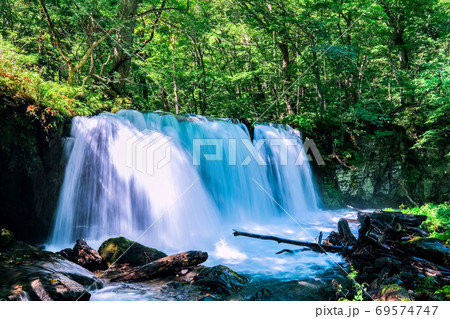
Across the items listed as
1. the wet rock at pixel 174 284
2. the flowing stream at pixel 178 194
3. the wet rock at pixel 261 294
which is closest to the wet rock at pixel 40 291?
the wet rock at pixel 174 284

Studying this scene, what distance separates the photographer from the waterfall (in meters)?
5.88

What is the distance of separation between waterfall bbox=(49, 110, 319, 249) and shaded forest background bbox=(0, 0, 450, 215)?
883 mm

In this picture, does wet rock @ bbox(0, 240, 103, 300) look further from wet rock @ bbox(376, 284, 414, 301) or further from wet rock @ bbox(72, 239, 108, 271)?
wet rock @ bbox(376, 284, 414, 301)

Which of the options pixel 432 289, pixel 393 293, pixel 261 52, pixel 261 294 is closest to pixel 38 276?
pixel 261 294

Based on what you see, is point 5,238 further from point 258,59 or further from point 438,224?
point 258,59

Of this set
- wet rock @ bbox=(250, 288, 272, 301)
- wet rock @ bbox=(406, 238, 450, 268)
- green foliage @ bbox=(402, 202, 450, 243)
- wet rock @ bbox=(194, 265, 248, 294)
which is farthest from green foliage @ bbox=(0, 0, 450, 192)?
wet rock @ bbox=(406, 238, 450, 268)

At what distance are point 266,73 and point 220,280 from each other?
36.7ft

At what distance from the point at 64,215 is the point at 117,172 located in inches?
55.4

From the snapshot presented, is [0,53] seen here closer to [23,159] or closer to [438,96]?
[23,159]

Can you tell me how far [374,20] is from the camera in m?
10.4

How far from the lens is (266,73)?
42.6 feet

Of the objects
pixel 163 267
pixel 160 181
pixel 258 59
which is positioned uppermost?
pixel 258 59

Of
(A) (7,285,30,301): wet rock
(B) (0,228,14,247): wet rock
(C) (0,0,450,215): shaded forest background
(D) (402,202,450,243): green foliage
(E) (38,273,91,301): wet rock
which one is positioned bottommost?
(D) (402,202,450,243): green foliage

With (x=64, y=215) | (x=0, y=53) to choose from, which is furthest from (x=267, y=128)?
(x=0, y=53)
